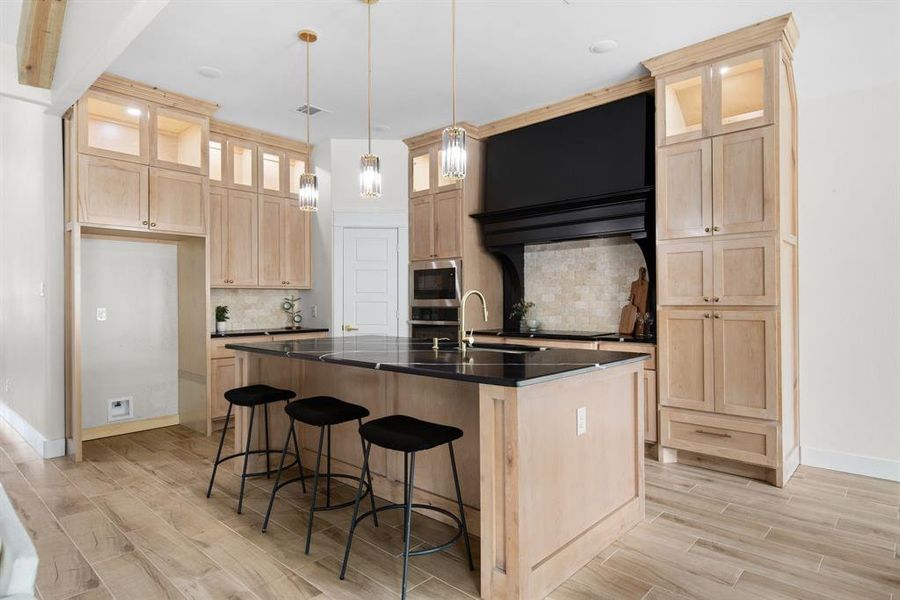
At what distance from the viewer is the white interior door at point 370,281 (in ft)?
19.4

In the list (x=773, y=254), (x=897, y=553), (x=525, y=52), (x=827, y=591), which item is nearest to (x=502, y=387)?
(x=827, y=591)

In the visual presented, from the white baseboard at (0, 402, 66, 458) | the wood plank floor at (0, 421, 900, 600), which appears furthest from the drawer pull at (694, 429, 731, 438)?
the white baseboard at (0, 402, 66, 458)

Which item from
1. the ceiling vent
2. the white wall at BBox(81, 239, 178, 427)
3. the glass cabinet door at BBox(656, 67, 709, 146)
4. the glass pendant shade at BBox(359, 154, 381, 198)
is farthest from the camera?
the ceiling vent

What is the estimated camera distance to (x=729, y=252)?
11.7ft

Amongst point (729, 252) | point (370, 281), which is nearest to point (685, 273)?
point (729, 252)

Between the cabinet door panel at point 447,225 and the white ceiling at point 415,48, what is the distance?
838 mm

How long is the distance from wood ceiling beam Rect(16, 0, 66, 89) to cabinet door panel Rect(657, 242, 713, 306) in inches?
175

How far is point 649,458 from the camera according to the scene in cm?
402

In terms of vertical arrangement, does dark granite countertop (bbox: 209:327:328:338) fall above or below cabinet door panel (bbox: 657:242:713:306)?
below

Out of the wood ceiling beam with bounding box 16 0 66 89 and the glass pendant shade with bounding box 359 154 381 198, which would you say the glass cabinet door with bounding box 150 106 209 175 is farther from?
the glass pendant shade with bounding box 359 154 381 198

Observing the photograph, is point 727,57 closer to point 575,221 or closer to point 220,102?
point 575,221

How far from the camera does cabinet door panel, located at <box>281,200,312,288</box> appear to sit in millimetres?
5848

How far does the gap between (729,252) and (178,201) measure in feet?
14.3

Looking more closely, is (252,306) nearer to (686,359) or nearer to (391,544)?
(391,544)
